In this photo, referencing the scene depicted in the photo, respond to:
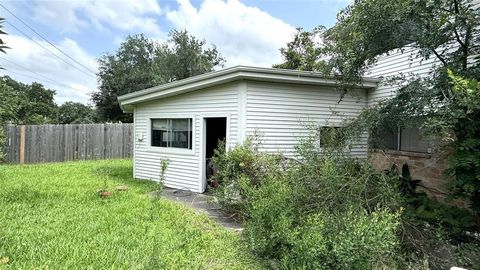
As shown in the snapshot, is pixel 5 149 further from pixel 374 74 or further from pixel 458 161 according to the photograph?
pixel 458 161

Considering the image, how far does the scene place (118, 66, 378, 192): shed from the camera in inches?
288

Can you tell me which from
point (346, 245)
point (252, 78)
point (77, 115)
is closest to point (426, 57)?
point (252, 78)

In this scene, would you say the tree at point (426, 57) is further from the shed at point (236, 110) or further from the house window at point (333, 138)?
the shed at point (236, 110)

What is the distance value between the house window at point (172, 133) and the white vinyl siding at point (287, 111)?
7.37 feet

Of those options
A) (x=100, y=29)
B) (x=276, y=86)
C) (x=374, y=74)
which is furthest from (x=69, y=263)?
(x=100, y=29)

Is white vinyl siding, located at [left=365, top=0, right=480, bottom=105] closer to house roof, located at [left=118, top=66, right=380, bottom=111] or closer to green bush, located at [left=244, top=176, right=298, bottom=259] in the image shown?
house roof, located at [left=118, top=66, right=380, bottom=111]

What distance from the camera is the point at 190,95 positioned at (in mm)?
8719

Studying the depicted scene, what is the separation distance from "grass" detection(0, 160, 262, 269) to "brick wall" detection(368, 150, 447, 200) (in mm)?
4050

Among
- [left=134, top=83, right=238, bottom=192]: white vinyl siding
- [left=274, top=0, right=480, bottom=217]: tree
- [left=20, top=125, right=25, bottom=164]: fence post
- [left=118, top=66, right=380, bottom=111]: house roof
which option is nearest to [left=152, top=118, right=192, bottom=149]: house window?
[left=134, top=83, right=238, bottom=192]: white vinyl siding

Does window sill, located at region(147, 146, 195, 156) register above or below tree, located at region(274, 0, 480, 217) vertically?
below

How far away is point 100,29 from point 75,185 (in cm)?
1194

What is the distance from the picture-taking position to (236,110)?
7.48 metres

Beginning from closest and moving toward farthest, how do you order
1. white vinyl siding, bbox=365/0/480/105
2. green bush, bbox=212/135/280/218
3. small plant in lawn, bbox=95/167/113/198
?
green bush, bbox=212/135/280/218, small plant in lawn, bbox=95/167/113/198, white vinyl siding, bbox=365/0/480/105

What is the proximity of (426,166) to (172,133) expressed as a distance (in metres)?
6.44
